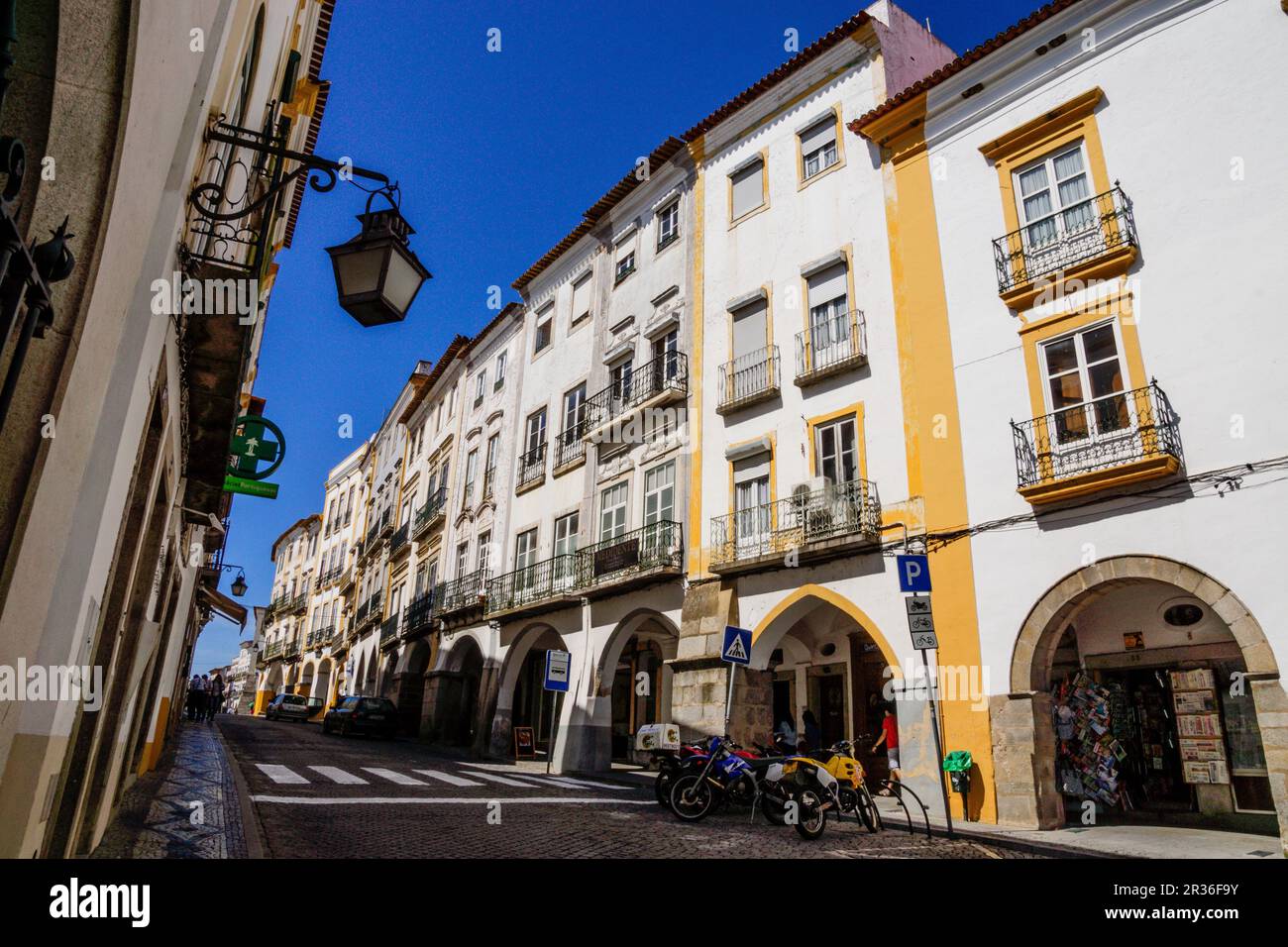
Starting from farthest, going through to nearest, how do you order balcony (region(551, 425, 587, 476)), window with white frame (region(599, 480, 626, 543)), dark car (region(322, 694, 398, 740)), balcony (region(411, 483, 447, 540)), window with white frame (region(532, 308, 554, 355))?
balcony (region(411, 483, 447, 540)) < dark car (region(322, 694, 398, 740)) < window with white frame (region(532, 308, 554, 355)) < balcony (region(551, 425, 587, 476)) < window with white frame (region(599, 480, 626, 543))

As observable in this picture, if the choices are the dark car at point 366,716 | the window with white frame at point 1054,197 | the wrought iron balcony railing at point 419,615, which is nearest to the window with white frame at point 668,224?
the window with white frame at point 1054,197

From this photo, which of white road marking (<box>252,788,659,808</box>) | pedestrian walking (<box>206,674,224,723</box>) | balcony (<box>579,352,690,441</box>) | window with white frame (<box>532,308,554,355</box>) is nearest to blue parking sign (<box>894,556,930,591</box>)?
white road marking (<box>252,788,659,808</box>)

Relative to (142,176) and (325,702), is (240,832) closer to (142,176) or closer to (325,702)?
(142,176)

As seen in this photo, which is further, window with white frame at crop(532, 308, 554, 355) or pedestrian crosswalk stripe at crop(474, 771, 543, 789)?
window with white frame at crop(532, 308, 554, 355)

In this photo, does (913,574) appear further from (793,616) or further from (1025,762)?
(793,616)

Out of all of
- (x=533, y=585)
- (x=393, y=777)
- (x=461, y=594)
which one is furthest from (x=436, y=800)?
(x=461, y=594)

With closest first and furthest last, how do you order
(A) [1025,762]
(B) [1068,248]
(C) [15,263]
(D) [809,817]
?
(C) [15,263] → (D) [809,817] → (A) [1025,762] → (B) [1068,248]

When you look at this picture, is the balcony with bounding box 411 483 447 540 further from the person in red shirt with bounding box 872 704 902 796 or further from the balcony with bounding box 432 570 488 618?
the person in red shirt with bounding box 872 704 902 796

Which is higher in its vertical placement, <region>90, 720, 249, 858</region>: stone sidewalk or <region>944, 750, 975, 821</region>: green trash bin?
<region>944, 750, 975, 821</region>: green trash bin

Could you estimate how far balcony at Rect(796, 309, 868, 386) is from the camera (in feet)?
51.6

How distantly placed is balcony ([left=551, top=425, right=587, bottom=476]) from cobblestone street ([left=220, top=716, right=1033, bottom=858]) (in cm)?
1057

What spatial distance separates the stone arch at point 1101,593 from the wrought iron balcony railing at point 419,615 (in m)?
22.8

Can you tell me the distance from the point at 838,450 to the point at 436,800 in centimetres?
954

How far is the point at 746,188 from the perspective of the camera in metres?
20.0
